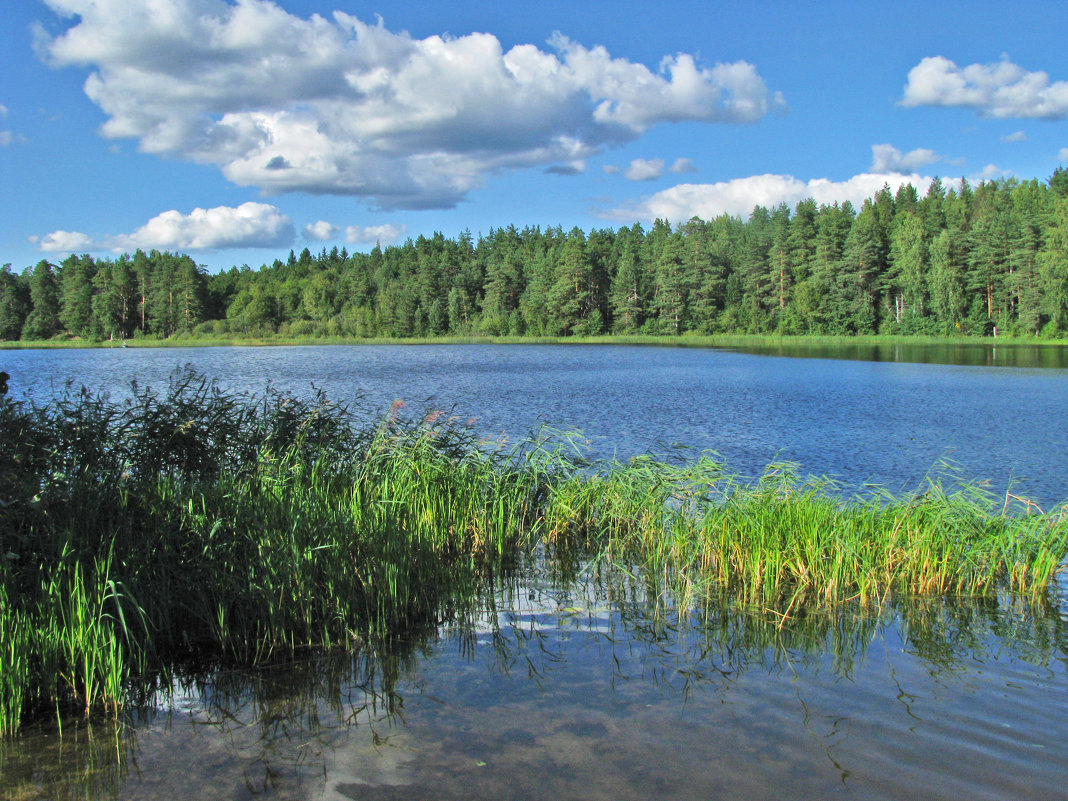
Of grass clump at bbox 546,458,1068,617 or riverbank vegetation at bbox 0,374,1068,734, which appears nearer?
riverbank vegetation at bbox 0,374,1068,734

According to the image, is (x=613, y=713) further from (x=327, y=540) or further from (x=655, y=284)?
(x=655, y=284)

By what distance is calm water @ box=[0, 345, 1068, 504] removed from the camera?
14742mm

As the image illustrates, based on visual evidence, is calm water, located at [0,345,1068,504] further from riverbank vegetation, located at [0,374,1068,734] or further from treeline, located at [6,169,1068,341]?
treeline, located at [6,169,1068,341]

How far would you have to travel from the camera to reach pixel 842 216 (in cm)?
8412

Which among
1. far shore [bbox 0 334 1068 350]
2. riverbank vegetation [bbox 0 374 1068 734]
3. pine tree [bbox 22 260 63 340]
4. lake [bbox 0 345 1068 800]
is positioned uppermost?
pine tree [bbox 22 260 63 340]

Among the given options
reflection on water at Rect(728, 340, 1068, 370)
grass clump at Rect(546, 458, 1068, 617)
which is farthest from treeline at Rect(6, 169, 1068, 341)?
grass clump at Rect(546, 458, 1068, 617)

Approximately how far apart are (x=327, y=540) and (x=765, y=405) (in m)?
21.3

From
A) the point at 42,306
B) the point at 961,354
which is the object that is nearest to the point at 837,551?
the point at 961,354

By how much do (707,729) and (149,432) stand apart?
588cm

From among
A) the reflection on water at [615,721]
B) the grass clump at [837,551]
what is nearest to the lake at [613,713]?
the reflection on water at [615,721]

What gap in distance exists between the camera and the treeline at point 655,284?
230ft

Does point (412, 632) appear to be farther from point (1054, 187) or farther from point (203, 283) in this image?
point (203, 283)

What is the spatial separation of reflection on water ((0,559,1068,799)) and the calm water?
4.33 meters

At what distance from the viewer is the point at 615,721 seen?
14.3ft
